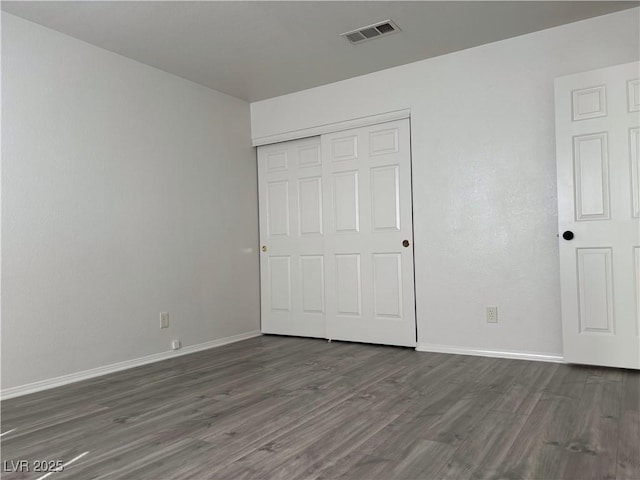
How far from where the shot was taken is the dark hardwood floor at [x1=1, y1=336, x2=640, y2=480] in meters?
1.97

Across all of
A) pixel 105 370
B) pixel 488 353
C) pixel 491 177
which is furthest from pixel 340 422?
pixel 491 177

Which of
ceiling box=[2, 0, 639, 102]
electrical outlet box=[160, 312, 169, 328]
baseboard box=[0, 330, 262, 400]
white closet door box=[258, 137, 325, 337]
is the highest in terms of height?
ceiling box=[2, 0, 639, 102]

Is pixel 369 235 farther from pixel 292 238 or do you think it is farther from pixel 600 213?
pixel 600 213

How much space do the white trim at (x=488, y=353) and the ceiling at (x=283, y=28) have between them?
8.17 ft

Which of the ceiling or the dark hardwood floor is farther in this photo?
the ceiling

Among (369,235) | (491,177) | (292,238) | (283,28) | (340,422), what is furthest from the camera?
(292,238)

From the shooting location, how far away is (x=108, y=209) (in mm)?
3871

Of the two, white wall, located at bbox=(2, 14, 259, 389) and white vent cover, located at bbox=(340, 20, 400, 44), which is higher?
white vent cover, located at bbox=(340, 20, 400, 44)

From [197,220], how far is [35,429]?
2.45 metres

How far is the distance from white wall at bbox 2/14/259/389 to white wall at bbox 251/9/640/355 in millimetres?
1832

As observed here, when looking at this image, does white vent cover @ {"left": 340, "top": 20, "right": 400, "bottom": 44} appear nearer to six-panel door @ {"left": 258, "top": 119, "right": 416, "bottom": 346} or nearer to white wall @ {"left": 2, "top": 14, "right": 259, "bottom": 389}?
six-panel door @ {"left": 258, "top": 119, "right": 416, "bottom": 346}

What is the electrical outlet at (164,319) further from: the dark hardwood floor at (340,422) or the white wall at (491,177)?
the white wall at (491,177)

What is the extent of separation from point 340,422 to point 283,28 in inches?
109

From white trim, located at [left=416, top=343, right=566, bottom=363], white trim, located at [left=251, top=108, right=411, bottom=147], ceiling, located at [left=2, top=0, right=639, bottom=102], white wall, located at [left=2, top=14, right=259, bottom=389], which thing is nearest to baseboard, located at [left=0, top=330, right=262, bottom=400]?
white wall, located at [left=2, top=14, right=259, bottom=389]
